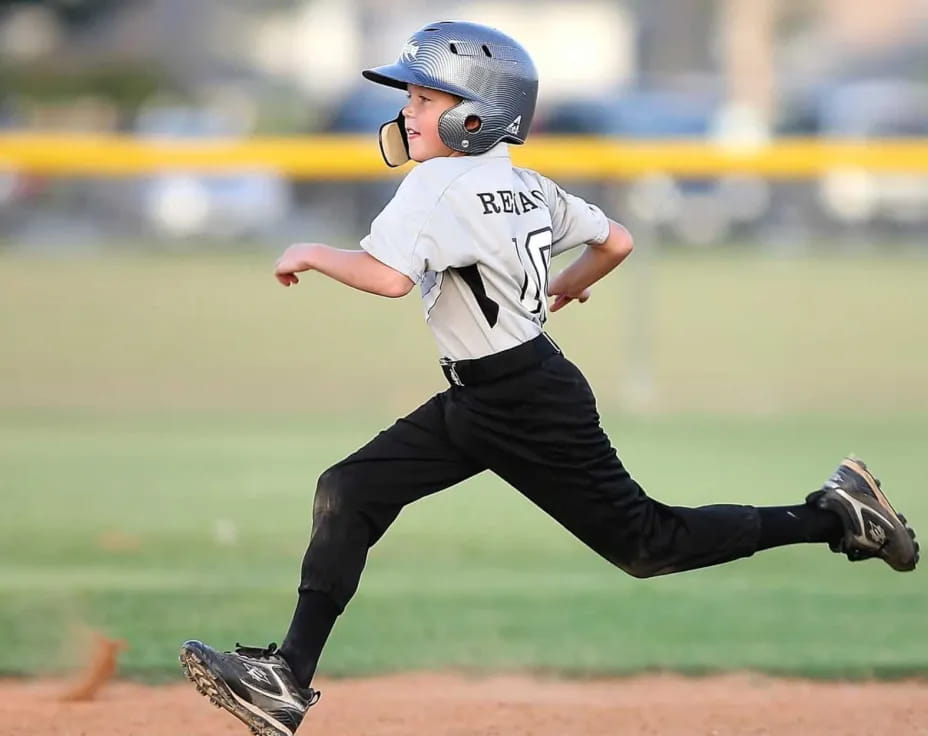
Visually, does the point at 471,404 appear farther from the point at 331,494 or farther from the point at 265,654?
the point at 265,654

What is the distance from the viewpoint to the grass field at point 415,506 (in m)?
6.91

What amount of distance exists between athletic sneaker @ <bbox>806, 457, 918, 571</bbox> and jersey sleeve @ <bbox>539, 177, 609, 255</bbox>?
3.34 feet

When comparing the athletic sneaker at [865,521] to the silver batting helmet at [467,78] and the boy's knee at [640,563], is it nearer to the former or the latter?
the boy's knee at [640,563]

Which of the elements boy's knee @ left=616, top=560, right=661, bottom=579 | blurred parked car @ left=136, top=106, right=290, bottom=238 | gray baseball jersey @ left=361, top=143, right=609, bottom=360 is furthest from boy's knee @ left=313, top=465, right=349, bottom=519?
blurred parked car @ left=136, top=106, right=290, bottom=238

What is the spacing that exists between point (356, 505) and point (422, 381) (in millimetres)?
9164

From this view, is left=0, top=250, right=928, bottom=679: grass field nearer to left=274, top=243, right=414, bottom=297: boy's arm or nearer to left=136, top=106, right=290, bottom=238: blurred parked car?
left=274, top=243, right=414, bottom=297: boy's arm

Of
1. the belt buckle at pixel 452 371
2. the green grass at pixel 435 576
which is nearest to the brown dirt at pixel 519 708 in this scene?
the green grass at pixel 435 576

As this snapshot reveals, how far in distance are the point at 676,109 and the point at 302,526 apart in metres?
24.5

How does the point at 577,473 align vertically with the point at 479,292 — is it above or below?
below

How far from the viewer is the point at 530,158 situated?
41.4 ft

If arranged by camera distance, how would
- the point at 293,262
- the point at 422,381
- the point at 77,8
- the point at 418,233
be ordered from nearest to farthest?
1. the point at 293,262
2. the point at 418,233
3. the point at 422,381
4. the point at 77,8

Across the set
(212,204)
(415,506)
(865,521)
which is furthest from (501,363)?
(212,204)

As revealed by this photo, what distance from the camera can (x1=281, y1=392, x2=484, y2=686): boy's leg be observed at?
4871 mm

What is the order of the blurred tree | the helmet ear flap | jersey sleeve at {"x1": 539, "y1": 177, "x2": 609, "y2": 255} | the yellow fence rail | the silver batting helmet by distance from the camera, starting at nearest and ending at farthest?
1. the silver batting helmet
2. the helmet ear flap
3. jersey sleeve at {"x1": 539, "y1": 177, "x2": 609, "y2": 255}
4. the yellow fence rail
5. the blurred tree
